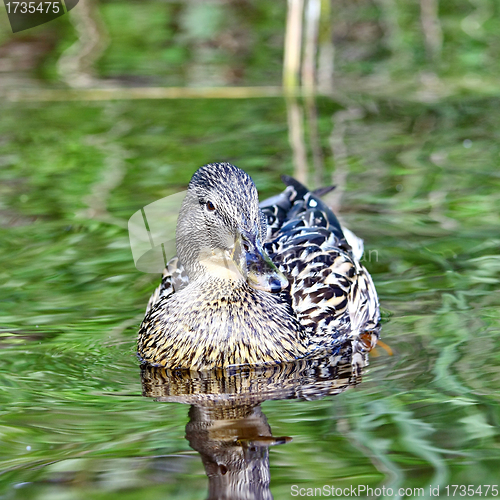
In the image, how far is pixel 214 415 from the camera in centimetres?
472

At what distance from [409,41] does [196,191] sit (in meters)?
9.09

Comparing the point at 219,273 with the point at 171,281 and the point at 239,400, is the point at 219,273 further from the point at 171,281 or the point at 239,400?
the point at 239,400

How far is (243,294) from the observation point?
18.1ft

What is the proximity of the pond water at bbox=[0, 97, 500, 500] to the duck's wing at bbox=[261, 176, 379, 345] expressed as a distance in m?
0.25

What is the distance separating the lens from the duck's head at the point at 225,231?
513 cm

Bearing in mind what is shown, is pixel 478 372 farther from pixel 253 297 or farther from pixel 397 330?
pixel 253 297

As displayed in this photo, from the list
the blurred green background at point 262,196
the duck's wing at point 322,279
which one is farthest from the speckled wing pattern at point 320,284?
the blurred green background at point 262,196

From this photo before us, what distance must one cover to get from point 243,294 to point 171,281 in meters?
0.84

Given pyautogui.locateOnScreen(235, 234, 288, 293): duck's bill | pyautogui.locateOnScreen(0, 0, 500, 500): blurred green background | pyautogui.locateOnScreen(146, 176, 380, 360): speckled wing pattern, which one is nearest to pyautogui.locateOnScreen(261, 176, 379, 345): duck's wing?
pyautogui.locateOnScreen(146, 176, 380, 360): speckled wing pattern

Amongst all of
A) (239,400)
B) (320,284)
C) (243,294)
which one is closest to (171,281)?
(243,294)

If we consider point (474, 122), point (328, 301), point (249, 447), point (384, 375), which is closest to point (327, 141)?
point (474, 122)

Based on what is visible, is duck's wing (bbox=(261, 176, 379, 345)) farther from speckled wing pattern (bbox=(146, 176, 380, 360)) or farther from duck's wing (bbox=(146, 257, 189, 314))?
duck's wing (bbox=(146, 257, 189, 314))

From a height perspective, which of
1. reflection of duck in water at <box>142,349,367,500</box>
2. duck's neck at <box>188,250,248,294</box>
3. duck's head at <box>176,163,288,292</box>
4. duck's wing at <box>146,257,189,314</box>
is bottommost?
reflection of duck in water at <box>142,349,367,500</box>

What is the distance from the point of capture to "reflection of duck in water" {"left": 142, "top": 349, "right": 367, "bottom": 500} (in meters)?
4.10
